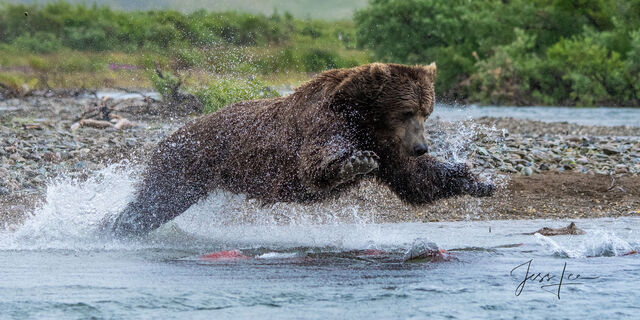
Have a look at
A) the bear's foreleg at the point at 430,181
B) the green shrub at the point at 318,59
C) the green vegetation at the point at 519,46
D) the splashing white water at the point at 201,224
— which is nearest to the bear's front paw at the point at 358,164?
the bear's foreleg at the point at 430,181

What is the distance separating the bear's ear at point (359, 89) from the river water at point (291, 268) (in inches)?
44.4

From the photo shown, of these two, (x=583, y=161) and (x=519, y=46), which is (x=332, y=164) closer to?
(x=583, y=161)

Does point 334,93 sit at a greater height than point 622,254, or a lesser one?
greater

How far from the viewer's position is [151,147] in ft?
37.7

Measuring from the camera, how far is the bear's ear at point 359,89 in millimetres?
5941

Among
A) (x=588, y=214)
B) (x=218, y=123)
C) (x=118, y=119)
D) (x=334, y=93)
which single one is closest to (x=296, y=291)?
(x=334, y=93)

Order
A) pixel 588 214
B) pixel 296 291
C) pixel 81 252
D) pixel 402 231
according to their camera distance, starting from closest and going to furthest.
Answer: pixel 296 291 → pixel 81 252 → pixel 402 231 → pixel 588 214

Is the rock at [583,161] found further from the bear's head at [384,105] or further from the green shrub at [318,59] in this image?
the bear's head at [384,105]

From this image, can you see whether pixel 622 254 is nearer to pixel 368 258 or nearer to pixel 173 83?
pixel 368 258

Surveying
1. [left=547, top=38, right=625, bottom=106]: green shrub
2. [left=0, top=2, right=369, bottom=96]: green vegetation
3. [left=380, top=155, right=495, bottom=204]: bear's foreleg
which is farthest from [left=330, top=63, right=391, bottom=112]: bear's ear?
[left=547, top=38, right=625, bottom=106]: green shrub

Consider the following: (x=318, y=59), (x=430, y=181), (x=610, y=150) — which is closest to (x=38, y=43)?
(x=318, y=59)

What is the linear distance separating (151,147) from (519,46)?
29.2 m

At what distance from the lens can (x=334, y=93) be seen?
Result: 5.95 metres

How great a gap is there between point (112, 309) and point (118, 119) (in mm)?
11805
